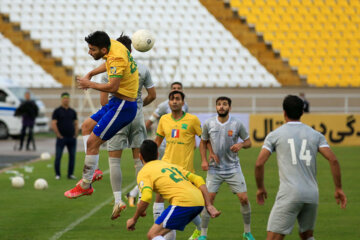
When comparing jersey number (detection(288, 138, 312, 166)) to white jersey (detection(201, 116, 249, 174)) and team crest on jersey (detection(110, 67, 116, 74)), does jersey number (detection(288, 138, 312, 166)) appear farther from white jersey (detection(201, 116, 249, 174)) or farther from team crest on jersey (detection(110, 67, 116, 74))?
white jersey (detection(201, 116, 249, 174))

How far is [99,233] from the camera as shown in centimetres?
991

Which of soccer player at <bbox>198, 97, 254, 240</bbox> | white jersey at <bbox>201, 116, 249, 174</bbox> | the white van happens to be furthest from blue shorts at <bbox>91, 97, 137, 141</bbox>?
the white van

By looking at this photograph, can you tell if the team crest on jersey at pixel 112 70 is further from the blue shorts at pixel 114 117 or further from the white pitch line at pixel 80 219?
the white pitch line at pixel 80 219

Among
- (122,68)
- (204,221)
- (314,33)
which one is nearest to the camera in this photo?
(122,68)

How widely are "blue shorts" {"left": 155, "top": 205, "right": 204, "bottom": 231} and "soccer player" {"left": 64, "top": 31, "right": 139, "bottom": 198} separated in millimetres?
1751

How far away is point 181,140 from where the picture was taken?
31.0 feet

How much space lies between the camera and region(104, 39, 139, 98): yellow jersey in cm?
786

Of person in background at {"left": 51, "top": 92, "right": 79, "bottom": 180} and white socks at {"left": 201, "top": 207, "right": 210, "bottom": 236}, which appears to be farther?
person in background at {"left": 51, "top": 92, "right": 79, "bottom": 180}

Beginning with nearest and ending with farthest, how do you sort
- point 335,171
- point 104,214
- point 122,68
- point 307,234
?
point 335,171 < point 307,234 < point 122,68 < point 104,214

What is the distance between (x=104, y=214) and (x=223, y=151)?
3032 mm

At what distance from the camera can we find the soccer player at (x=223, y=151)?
9555mm

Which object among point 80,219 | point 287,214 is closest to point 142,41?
point 287,214

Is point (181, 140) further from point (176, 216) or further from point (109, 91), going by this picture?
point (176, 216)

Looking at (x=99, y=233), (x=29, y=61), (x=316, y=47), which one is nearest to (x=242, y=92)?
(x=316, y=47)
